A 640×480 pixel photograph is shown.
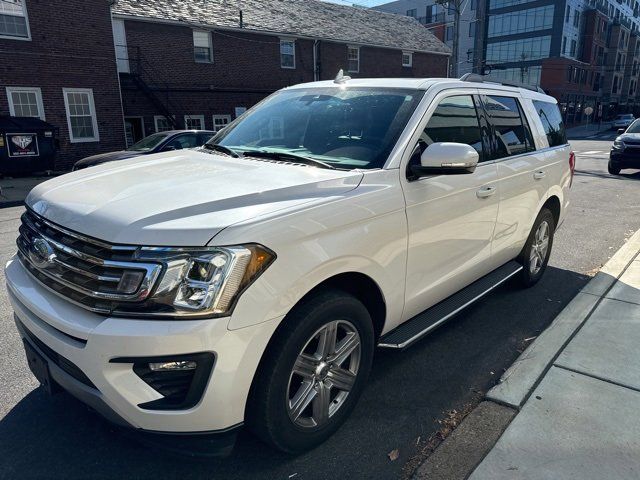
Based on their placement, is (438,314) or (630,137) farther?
(630,137)

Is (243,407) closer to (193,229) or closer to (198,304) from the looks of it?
(198,304)

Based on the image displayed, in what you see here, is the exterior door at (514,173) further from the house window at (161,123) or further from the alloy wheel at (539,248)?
the house window at (161,123)

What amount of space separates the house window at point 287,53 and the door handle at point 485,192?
73.5 ft

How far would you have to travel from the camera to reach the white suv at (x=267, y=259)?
6.43 feet

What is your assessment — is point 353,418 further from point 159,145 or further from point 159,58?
point 159,58

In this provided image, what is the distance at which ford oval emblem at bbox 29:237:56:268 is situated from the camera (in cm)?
231

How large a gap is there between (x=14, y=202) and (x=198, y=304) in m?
11.1

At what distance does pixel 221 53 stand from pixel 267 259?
2215 cm

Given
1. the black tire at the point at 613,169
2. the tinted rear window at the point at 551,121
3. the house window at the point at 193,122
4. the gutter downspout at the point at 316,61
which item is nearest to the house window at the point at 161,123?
the house window at the point at 193,122

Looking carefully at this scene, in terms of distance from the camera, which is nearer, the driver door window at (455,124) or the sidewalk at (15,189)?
the driver door window at (455,124)

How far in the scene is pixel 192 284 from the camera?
1949mm

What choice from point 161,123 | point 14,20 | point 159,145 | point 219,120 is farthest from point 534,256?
point 219,120

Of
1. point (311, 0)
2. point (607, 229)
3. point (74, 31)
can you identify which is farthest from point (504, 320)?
point (311, 0)

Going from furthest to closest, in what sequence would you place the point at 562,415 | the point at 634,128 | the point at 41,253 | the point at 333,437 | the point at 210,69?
the point at 210,69 → the point at 634,128 → the point at 562,415 → the point at 333,437 → the point at 41,253
